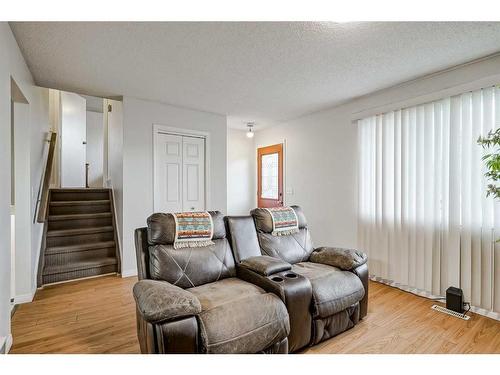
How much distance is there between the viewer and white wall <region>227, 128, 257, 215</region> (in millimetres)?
5473

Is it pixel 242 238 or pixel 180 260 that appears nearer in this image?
pixel 180 260

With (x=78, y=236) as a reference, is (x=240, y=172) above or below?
above

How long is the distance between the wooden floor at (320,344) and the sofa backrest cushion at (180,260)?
62cm

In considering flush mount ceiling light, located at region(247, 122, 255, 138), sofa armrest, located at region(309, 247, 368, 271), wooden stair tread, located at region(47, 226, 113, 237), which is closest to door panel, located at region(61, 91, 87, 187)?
wooden stair tread, located at region(47, 226, 113, 237)

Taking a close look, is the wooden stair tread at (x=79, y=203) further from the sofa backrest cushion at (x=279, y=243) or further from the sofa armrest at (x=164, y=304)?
the sofa armrest at (x=164, y=304)

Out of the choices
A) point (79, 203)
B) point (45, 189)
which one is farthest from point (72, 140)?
point (45, 189)

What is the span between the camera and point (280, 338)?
166cm

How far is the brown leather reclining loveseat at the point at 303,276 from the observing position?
6.10 ft

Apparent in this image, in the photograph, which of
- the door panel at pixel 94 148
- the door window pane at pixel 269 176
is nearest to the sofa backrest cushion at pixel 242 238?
the door window pane at pixel 269 176

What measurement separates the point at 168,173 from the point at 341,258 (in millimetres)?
Result: 2794

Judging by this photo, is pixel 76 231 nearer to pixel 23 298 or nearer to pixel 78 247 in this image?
pixel 78 247

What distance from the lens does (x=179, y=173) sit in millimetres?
4094

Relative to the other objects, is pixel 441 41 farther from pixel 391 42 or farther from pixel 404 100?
pixel 404 100
